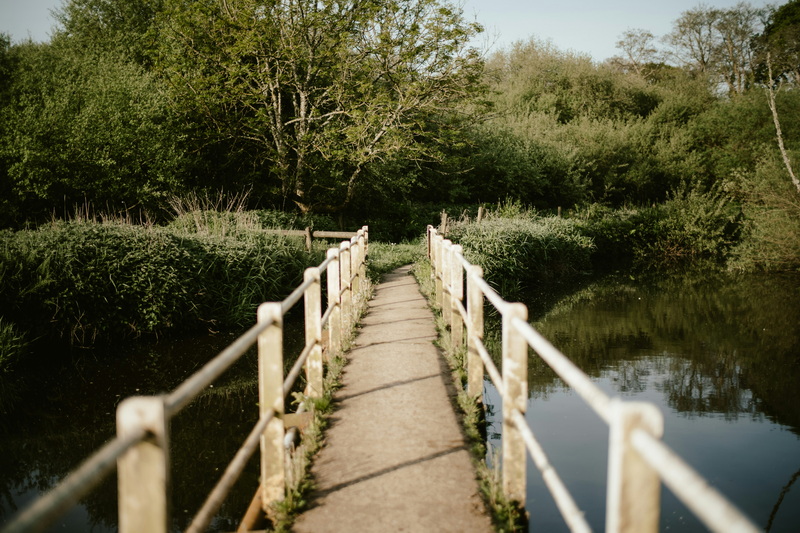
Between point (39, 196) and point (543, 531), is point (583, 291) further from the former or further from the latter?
point (39, 196)

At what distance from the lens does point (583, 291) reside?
17.1m

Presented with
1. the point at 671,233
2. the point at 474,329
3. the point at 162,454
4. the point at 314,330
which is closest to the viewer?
the point at 162,454

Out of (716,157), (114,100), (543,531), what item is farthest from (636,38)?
(543,531)

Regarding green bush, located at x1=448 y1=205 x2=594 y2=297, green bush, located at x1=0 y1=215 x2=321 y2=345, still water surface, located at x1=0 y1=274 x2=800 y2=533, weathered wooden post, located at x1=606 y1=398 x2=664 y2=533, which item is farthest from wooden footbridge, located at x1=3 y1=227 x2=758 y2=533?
green bush, located at x1=448 y1=205 x2=594 y2=297

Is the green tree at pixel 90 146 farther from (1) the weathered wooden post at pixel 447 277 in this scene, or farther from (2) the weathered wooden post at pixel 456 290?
(2) the weathered wooden post at pixel 456 290

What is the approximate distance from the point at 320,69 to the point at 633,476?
21097 millimetres

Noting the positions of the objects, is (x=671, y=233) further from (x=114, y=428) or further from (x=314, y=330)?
(x=114, y=428)

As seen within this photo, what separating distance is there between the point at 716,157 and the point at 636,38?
1473cm

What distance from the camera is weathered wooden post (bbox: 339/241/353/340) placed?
26.5 ft

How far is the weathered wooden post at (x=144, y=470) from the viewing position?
72.6 inches

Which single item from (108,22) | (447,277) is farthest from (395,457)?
(108,22)

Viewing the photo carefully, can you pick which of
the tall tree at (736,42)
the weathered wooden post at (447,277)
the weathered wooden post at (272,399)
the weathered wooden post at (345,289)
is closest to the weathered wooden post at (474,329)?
the weathered wooden post at (447,277)

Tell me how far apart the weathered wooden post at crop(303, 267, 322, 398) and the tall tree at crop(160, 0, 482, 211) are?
15086mm

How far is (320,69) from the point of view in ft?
69.6
